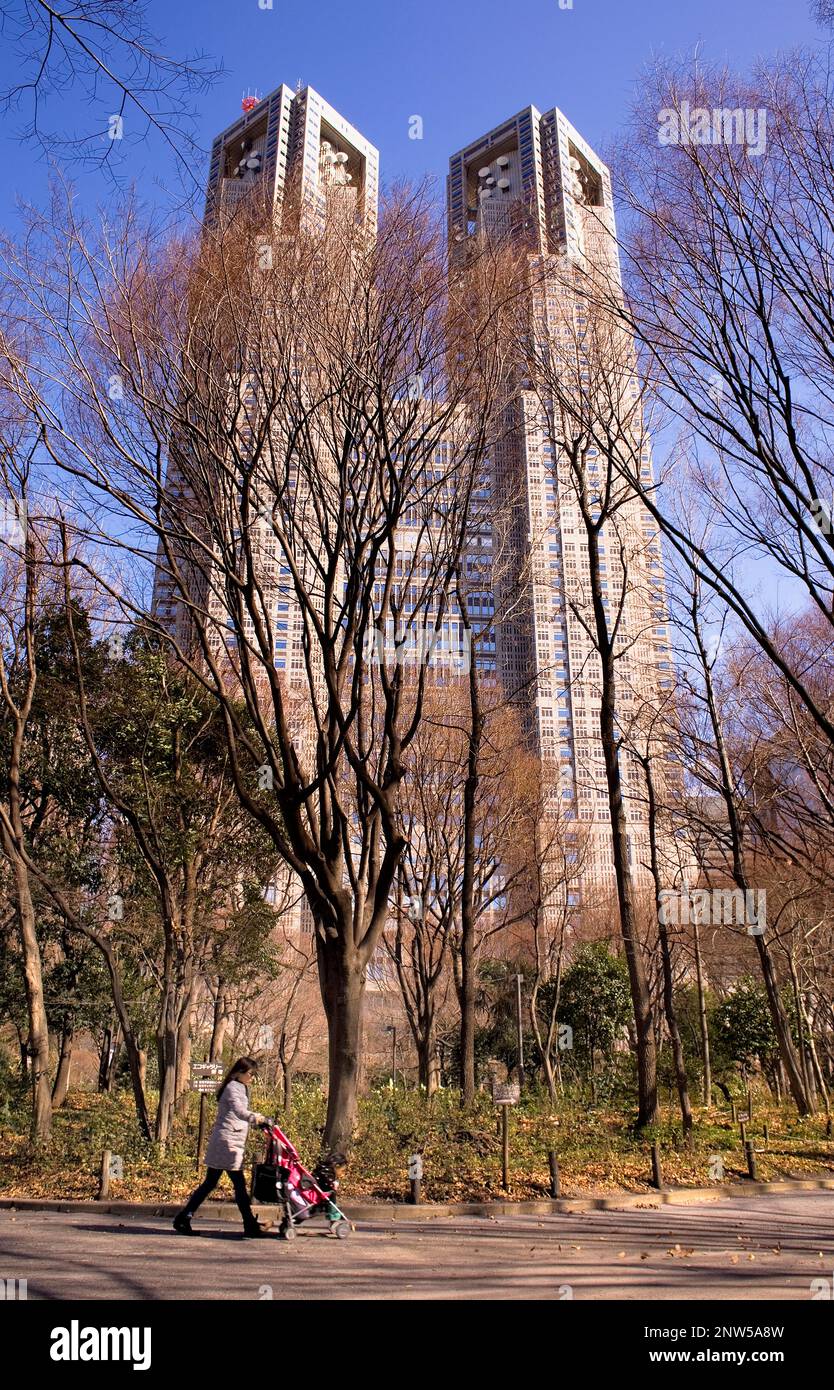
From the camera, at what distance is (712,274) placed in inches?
344

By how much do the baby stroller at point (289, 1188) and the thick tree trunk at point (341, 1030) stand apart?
8.46 feet

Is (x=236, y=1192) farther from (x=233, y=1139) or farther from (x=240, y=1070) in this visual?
(x=240, y=1070)

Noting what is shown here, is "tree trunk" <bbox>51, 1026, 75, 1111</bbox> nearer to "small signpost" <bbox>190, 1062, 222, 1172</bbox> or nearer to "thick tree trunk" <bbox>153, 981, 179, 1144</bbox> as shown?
"thick tree trunk" <bbox>153, 981, 179, 1144</bbox>

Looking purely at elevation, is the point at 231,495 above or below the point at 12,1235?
above

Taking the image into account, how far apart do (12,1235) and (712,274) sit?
11.1m

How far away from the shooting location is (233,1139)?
23.5 ft

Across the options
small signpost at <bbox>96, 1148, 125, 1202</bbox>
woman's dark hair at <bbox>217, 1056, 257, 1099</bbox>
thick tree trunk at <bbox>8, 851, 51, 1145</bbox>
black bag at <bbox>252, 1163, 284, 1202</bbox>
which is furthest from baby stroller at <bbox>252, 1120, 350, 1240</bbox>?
thick tree trunk at <bbox>8, 851, 51, 1145</bbox>

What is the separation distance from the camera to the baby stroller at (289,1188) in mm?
7387

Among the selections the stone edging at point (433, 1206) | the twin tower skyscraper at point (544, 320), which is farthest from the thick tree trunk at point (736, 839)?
the stone edging at point (433, 1206)

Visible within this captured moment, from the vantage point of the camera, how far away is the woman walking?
23.3ft

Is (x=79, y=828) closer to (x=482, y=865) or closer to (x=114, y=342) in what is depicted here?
(x=482, y=865)

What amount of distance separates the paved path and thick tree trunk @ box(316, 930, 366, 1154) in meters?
1.87
